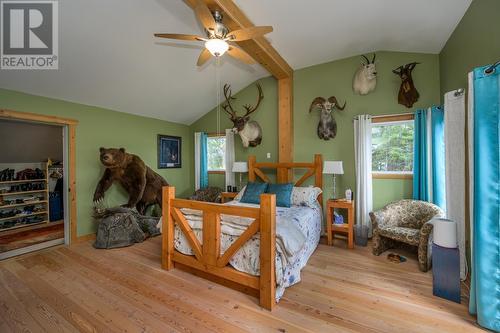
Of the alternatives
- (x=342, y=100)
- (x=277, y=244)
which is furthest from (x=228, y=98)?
(x=277, y=244)

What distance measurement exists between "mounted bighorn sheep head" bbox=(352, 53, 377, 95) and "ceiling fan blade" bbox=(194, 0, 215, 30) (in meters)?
2.70

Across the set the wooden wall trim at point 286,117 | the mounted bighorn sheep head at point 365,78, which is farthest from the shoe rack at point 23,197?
the mounted bighorn sheep head at point 365,78

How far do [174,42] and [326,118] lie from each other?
9.13 feet

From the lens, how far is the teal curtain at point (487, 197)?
1.64m

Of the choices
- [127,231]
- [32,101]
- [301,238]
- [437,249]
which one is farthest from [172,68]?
[437,249]

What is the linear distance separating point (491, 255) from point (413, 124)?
2.37 metres

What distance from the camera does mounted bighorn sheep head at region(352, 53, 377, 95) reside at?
3.49 metres

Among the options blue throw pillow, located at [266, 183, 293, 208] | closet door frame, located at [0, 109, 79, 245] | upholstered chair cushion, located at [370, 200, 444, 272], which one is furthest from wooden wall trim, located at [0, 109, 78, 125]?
upholstered chair cushion, located at [370, 200, 444, 272]

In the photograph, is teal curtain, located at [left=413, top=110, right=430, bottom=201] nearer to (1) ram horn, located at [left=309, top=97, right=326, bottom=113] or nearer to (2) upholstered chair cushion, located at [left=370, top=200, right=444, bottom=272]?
(2) upholstered chair cushion, located at [left=370, top=200, right=444, bottom=272]

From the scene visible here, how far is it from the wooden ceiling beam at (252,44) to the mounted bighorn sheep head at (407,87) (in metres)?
1.83

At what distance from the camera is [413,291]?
2189 mm

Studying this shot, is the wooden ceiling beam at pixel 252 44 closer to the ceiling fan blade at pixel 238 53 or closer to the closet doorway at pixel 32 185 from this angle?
the ceiling fan blade at pixel 238 53

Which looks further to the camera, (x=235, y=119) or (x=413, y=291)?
(x=235, y=119)

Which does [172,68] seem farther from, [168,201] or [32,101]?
[168,201]
